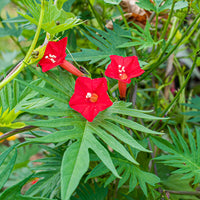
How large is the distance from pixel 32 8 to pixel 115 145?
1.12ft

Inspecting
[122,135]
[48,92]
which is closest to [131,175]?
[122,135]

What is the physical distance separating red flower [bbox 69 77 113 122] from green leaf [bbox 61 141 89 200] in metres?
0.07

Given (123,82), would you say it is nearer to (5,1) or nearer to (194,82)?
(5,1)

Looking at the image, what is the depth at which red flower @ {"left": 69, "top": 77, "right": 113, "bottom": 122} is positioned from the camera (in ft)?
1.47

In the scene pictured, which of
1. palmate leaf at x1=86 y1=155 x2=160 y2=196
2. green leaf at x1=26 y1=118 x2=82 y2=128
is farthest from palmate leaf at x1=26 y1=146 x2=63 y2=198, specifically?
green leaf at x1=26 y1=118 x2=82 y2=128

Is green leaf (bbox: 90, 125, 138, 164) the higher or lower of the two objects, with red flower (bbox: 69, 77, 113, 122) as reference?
lower

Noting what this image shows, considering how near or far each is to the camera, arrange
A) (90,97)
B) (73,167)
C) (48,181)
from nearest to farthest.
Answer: (73,167) < (90,97) < (48,181)

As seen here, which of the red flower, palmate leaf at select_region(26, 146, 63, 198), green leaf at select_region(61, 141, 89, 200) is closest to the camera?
green leaf at select_region(61, 141, 89, 200)

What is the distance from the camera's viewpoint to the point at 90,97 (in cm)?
49

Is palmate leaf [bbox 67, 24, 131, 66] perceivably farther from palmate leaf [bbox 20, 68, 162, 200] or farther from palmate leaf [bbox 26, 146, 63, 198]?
palmate leaf [bbox 26, 146, 63, 198]

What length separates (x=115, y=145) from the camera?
0.43m

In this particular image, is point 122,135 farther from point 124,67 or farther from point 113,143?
point 124,67

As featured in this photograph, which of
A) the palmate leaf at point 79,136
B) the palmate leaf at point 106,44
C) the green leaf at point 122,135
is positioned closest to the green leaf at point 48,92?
the palmate leaf at point 79,136

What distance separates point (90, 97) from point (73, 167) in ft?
0.54
